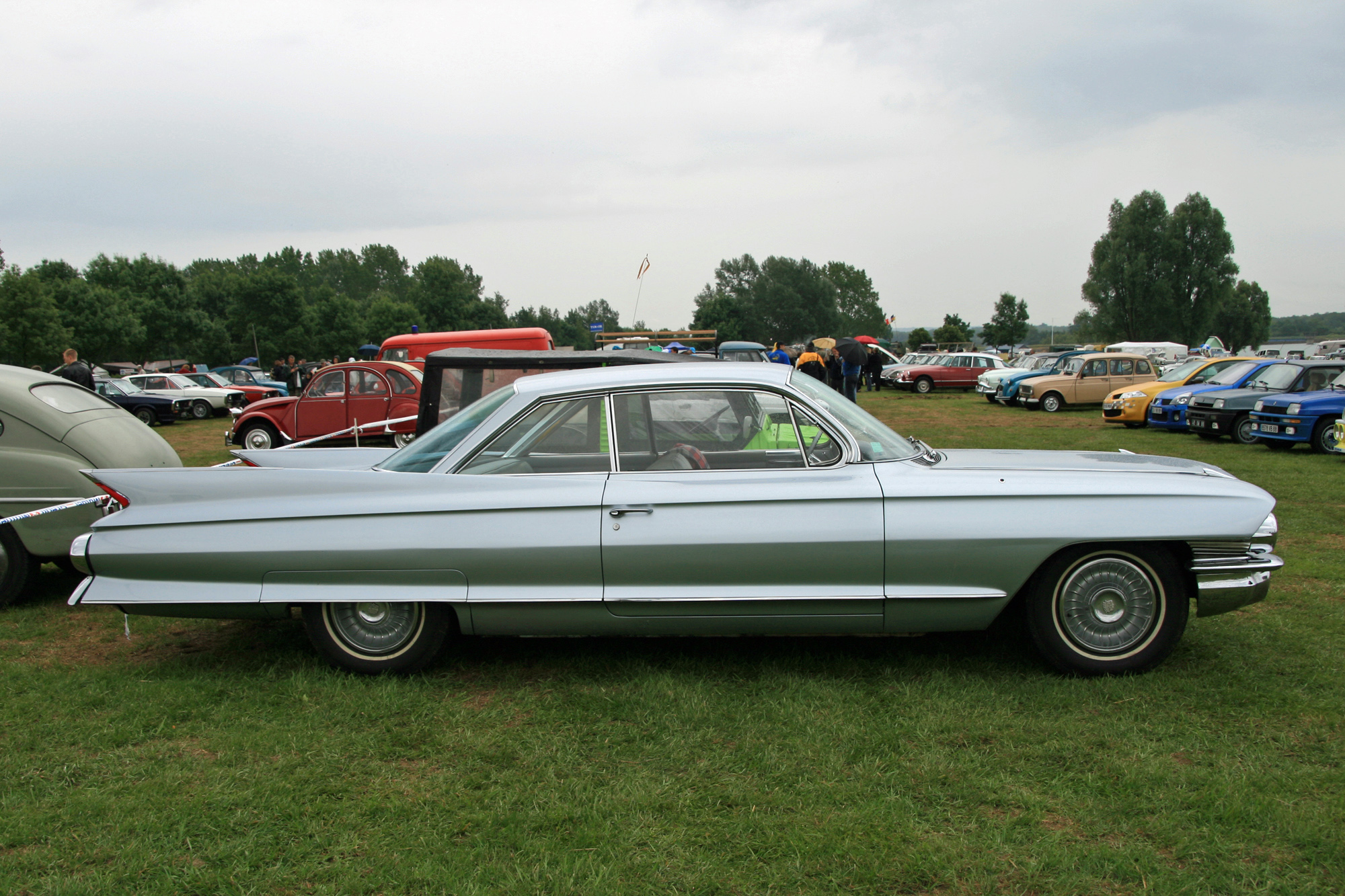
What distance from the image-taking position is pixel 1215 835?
8.95 ft

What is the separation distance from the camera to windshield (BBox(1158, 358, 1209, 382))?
58.9 ft

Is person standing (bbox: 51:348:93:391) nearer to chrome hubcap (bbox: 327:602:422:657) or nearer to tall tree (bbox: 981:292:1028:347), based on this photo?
chrome hubcap (bbox: 327:602:422:657)

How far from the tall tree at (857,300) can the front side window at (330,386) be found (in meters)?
124

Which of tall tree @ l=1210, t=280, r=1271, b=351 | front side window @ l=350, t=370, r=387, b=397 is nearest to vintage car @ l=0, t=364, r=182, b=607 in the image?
front side window @ l=350, t=370, r=387, b=397

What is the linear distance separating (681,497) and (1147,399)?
16639 millimetres

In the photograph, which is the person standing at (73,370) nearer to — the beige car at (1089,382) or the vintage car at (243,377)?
the vintage car at (243,377)

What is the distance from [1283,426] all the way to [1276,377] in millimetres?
2792

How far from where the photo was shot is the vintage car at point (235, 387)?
24.3 metres

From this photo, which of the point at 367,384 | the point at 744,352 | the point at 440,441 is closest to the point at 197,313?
the point at 744,352

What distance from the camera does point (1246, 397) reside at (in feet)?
46.6

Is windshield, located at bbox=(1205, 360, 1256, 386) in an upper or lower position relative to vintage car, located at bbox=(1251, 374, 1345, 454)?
upper

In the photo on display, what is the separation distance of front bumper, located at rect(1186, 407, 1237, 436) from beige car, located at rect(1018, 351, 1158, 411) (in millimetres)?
7468

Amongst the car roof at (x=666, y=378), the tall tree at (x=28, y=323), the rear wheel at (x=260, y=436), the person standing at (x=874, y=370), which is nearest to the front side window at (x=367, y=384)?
the rear wheel at (x=260, y=436)

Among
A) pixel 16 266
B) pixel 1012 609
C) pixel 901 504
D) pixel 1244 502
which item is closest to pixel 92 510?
pixel 901 504
